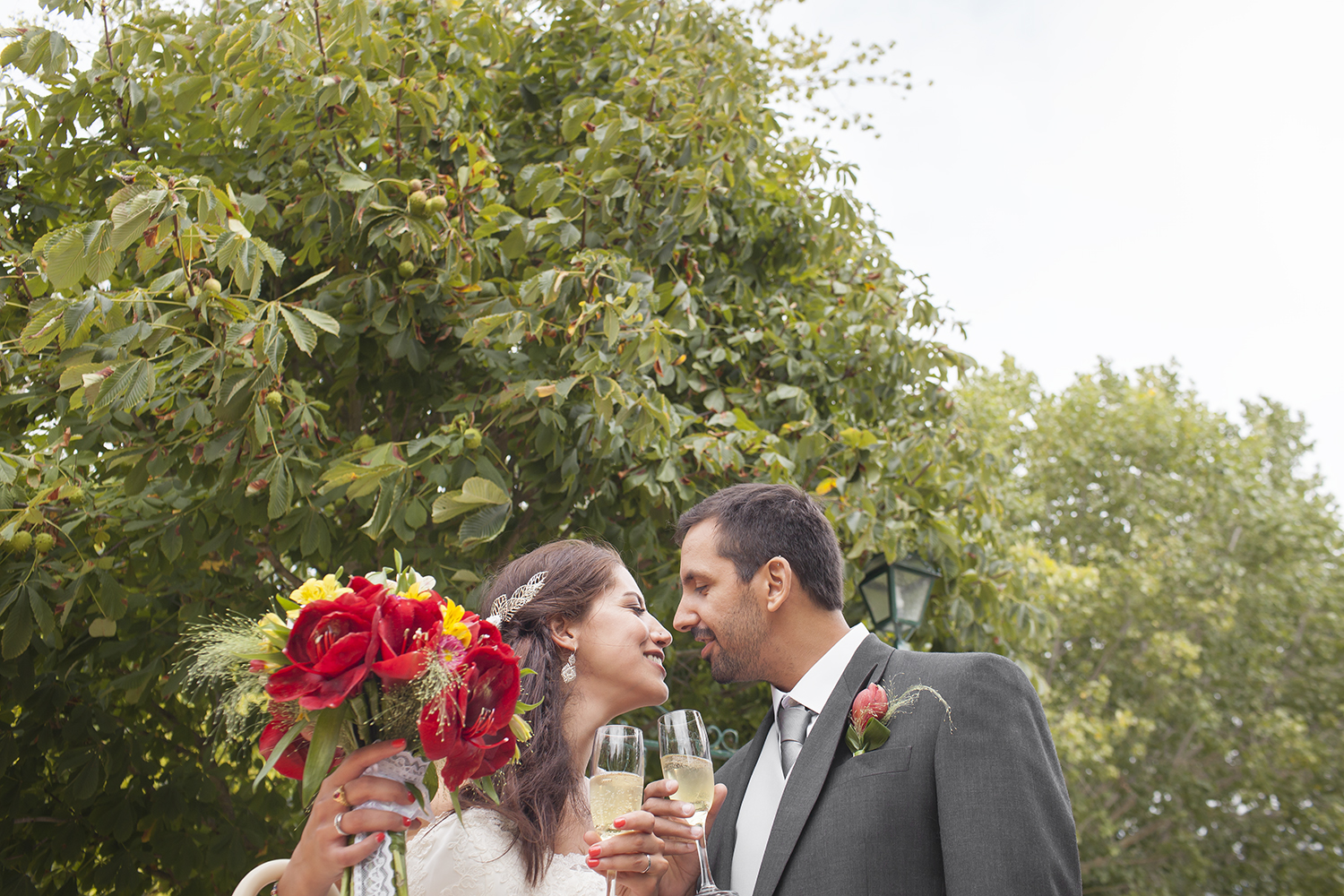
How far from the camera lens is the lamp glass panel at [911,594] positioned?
5.00 meters

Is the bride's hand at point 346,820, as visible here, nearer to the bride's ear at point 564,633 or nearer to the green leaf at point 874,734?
the green leaf at point 874,734

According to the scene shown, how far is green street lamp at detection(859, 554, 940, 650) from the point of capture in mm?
4965

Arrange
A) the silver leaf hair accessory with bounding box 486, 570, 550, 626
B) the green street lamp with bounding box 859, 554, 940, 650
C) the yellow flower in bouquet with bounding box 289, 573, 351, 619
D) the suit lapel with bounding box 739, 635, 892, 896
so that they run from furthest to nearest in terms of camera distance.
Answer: the green street lamp with bounding box 859, 554, 940, 650 → the silver leaf hair accessory with bounding box 486, 570, 550, 626 → the suit lapel with bounding box 739, 635, 892, 896 → the yellow flower in bouquet with bounding box 289, 573, 351, 619

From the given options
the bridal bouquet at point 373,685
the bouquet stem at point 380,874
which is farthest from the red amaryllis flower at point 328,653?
the bouquet stem at point 380,874

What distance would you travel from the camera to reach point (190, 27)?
15.2 feet

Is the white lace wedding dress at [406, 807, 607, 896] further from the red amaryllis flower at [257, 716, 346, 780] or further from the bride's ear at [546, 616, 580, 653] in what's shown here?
the red amaryllis flower at [257, 716, 346, 780]

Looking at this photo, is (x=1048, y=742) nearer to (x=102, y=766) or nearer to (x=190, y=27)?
(x=102, y=766)

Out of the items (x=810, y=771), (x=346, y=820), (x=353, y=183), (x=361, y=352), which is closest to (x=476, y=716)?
(x=346, y=820)

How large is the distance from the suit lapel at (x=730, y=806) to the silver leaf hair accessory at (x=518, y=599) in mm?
812

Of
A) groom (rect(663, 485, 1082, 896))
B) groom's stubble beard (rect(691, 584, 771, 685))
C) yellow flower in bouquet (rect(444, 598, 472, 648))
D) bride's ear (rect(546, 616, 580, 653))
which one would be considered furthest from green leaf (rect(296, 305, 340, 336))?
yellow flower in bouquet (rect(444, 598, 472, 648))

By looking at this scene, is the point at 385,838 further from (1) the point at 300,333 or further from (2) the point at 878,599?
(2) the point at 878,599

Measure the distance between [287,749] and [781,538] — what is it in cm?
154

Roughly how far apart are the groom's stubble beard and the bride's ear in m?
0.42

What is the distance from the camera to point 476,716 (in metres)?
1.58
